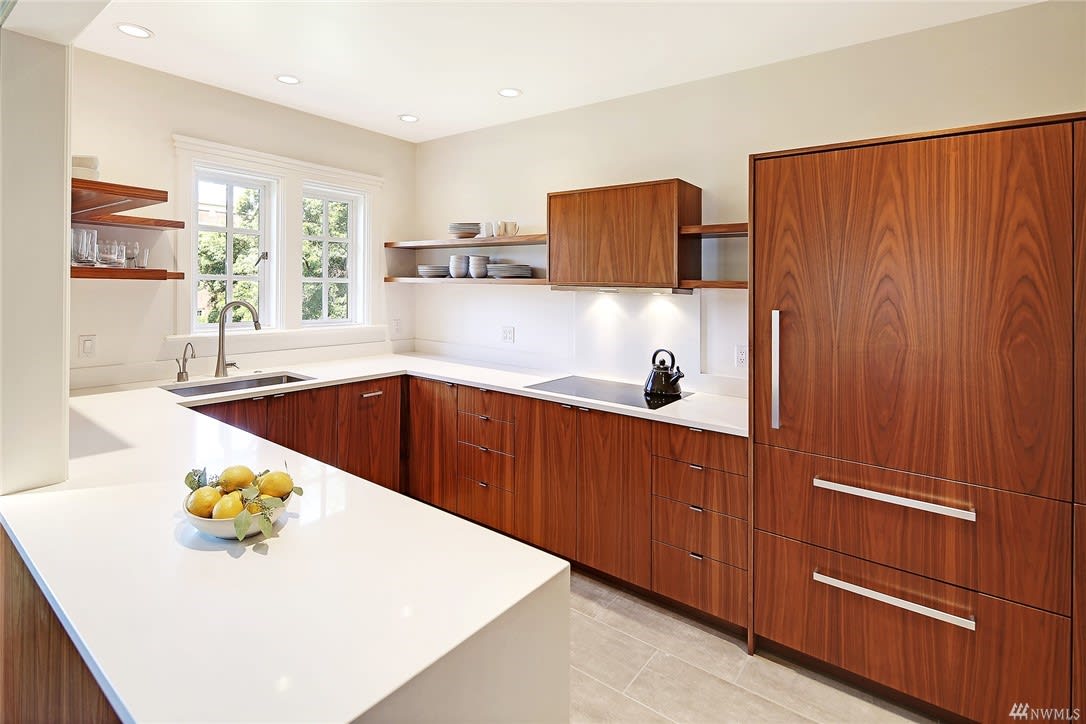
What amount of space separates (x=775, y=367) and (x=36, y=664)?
2.32 meters

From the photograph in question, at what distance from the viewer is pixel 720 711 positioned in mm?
1995

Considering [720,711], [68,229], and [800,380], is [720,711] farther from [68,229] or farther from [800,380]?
[68,229]

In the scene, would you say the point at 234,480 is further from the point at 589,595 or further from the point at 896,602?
the point at 896,602

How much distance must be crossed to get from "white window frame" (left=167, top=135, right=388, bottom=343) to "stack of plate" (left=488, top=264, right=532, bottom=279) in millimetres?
1067

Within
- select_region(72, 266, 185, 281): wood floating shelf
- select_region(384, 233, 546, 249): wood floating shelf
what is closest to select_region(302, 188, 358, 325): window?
Answer: select_region(384, 233, 546, 249): wood floating shelf

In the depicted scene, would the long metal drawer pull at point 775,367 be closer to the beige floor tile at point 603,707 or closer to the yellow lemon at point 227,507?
the beige floor tile at point 603,707

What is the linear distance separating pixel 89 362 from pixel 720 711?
3278mm

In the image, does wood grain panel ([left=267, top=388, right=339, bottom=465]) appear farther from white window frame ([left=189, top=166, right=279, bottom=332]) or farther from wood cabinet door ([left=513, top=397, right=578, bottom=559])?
wood cabinet door ([left=513, top=397, right=578, bottom=559])

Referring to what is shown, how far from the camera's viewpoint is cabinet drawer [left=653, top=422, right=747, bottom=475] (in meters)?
2.29

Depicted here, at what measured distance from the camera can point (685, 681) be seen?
7.07ft

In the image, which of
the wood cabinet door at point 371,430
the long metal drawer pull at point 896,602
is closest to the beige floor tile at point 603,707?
the long metal drawer pull at point 896,602

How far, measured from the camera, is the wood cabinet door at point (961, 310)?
164 centimetres

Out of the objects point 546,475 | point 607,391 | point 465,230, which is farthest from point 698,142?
point 546,475

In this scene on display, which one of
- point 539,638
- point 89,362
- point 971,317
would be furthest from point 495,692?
point 89,362
